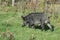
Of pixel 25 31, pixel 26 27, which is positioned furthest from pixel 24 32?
pixel 26 27

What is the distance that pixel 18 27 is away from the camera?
41.7ft

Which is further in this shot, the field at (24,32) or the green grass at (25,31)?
the green grass at (25,31)

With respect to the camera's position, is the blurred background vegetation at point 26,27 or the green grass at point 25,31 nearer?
the blurred background vegetation at point 26,27

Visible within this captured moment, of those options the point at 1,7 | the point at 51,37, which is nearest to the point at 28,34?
the point at 51,37

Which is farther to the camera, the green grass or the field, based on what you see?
the green grass

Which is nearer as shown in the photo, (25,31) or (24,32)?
(24,32)

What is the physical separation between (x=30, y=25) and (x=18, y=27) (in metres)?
0.68

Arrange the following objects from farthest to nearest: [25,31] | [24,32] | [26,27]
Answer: [26,27] < [25,31] < [24,32]

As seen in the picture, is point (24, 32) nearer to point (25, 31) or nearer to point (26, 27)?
point (25, 31)

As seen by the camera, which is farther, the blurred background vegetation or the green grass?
the green grass

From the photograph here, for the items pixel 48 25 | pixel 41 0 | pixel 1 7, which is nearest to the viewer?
pixel 48 25

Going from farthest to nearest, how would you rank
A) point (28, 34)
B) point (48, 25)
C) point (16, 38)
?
1. point (48, 25)
2. point (28, 34)
3. point (16, 38)

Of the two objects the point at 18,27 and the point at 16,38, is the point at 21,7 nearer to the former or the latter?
the point at 18,27

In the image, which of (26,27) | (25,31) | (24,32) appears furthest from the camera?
(26,27)
